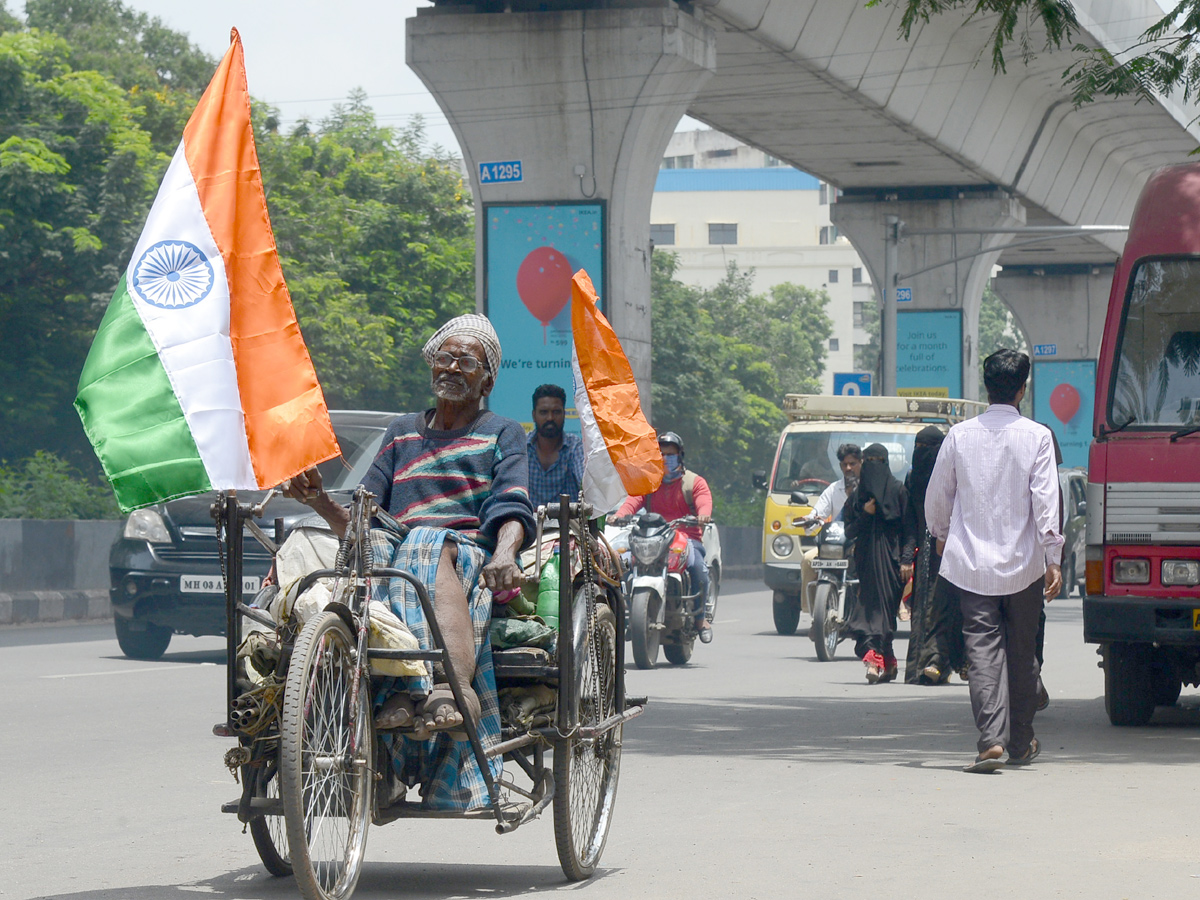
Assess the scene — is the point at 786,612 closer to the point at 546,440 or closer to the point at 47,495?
Answer: the point at 47,495

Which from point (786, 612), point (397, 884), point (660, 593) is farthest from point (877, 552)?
point (397, 884)

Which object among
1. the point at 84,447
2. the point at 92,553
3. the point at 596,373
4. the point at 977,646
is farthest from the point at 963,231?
the point at 596,373

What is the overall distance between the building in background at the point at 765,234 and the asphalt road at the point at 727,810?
105 m

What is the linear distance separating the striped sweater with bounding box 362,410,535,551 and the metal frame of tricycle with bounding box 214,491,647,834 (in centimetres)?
15

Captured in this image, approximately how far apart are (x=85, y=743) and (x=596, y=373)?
4.20m

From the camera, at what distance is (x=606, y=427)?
6.37 metres

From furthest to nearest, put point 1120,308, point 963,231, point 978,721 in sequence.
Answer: point 963,231 < point 1120,308 < point 978,721

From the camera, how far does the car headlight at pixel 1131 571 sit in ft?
31.9

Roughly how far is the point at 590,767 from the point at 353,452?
7.80m

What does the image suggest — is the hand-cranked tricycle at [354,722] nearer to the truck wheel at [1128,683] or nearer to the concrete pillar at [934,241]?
the truck wheel at [1128,683]

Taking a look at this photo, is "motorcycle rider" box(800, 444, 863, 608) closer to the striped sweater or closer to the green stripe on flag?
the striped sweater

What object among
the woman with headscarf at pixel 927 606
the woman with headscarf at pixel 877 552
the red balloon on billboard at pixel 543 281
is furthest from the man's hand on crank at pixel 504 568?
the red balloon on billboard at pixel 543 281

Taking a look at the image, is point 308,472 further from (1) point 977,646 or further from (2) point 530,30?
(2) point 530,30

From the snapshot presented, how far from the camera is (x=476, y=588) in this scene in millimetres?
5539
